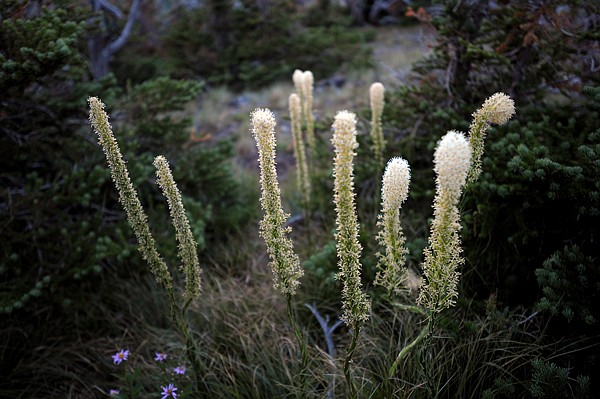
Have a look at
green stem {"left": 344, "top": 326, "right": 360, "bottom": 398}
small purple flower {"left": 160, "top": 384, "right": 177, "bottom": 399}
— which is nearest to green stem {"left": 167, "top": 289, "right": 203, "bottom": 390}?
small purple flower {"left": 160, "top": 384, "right": 177, "bottom": 399}

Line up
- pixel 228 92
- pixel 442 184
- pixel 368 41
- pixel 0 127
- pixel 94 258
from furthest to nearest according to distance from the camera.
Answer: pixel 368 41, pixel 228 92, pixel 0 127, pixel 94 258, pixel 442 184

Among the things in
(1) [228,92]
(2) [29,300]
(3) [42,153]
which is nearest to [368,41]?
(1) [228,92]

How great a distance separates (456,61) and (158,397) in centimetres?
402

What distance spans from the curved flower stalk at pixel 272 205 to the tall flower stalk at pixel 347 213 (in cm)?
30

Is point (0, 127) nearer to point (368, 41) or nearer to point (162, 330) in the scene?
point (162, 330)

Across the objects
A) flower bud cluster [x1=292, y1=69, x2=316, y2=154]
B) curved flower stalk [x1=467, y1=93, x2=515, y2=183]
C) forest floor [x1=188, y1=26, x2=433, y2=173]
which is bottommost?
forest floor [x1=188, y1=26, x2=433, y2=173]

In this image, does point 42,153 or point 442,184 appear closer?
point 442,184

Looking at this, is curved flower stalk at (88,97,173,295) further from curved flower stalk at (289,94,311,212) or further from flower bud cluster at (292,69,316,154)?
flower bud cluster at (292,69,316,154)

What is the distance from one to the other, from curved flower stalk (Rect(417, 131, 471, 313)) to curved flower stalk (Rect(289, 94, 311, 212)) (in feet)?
6.73

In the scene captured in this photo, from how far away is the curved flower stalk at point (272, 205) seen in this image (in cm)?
181

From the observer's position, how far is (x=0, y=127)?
384cm

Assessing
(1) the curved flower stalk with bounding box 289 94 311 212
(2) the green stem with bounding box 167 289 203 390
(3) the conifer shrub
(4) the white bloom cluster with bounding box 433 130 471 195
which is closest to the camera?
(4) the white bloom cluster with bounding box 433 130 471 195

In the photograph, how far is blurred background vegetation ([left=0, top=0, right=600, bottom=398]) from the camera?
8.21 feet

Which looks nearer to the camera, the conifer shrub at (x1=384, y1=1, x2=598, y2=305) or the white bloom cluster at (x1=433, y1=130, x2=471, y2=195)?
the white bloom cluster at (x1=433, y1=130, x2=471, y2=195)
